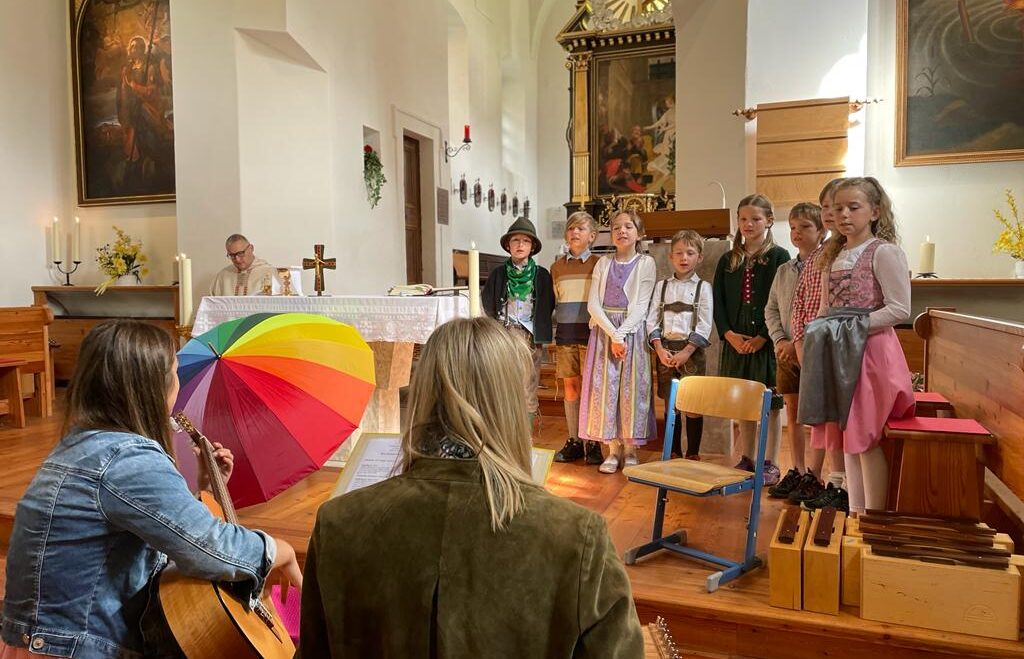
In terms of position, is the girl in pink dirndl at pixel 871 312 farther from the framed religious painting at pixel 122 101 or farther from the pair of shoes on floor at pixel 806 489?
the framed religious painting at pixel 122 101

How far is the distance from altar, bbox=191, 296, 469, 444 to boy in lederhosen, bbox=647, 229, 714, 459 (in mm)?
1084

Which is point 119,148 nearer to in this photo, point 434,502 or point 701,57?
point 701,57

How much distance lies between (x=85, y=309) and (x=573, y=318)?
19.1 ft

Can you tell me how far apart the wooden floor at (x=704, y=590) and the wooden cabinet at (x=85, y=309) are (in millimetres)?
3472

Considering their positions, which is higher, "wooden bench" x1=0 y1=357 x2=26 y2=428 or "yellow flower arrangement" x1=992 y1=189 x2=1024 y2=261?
"yellow flower arrangement" x1=992 y1=189 x2=1024 y2=261

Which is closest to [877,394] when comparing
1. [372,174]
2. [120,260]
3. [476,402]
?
[476,402]

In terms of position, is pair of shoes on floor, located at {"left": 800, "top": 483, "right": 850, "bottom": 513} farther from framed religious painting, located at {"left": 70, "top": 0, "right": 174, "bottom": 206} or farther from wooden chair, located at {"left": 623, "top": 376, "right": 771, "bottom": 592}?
framed religious painting, located at {"left": 70, "top": 0, "right": 174, "bottom": 206}

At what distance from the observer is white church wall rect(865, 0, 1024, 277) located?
240 inches

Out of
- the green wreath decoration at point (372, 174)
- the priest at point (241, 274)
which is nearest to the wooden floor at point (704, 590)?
the priest at point (241, 274)

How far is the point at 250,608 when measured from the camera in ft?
5.07

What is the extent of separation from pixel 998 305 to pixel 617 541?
4.16m

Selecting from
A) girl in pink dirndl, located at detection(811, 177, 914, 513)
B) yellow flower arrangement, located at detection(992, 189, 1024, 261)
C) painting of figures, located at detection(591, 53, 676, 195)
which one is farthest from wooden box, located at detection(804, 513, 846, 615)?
painting of figures, located at detection(591, 53, 676, 195)

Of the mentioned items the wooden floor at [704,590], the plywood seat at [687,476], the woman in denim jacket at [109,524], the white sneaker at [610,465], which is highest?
the woman in denim jacket at [109,524]

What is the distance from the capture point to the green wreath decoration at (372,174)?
7.95m
